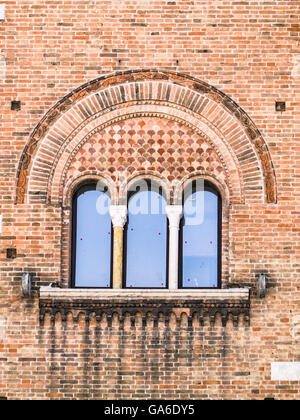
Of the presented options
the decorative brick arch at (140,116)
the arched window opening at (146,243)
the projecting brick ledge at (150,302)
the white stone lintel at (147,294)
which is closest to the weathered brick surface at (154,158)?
the decorative brick arch at (140,116)

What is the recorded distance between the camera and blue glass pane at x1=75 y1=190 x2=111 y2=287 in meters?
13.1

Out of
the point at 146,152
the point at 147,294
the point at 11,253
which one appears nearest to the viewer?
the point at 147,294

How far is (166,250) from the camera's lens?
1311 centimetres

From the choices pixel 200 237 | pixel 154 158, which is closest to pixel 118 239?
pixel 200 237

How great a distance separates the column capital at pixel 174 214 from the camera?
509 inches

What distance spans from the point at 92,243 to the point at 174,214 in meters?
1.36

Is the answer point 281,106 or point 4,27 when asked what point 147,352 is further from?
point 4,27

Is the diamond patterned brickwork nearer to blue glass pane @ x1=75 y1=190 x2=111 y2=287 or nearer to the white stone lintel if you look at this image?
blue glass pane @ x1=75 y1=190 x2=111 y2=287

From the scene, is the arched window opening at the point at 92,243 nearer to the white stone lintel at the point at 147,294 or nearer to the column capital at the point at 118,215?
the column capital at the point at 118,215

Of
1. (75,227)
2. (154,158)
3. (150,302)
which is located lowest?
(150,302)

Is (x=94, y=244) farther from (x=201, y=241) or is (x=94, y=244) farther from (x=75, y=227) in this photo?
(x=201, y=241)

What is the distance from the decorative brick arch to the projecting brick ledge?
59.1 inches

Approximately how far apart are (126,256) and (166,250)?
0.62m

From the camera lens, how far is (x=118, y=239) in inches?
508
